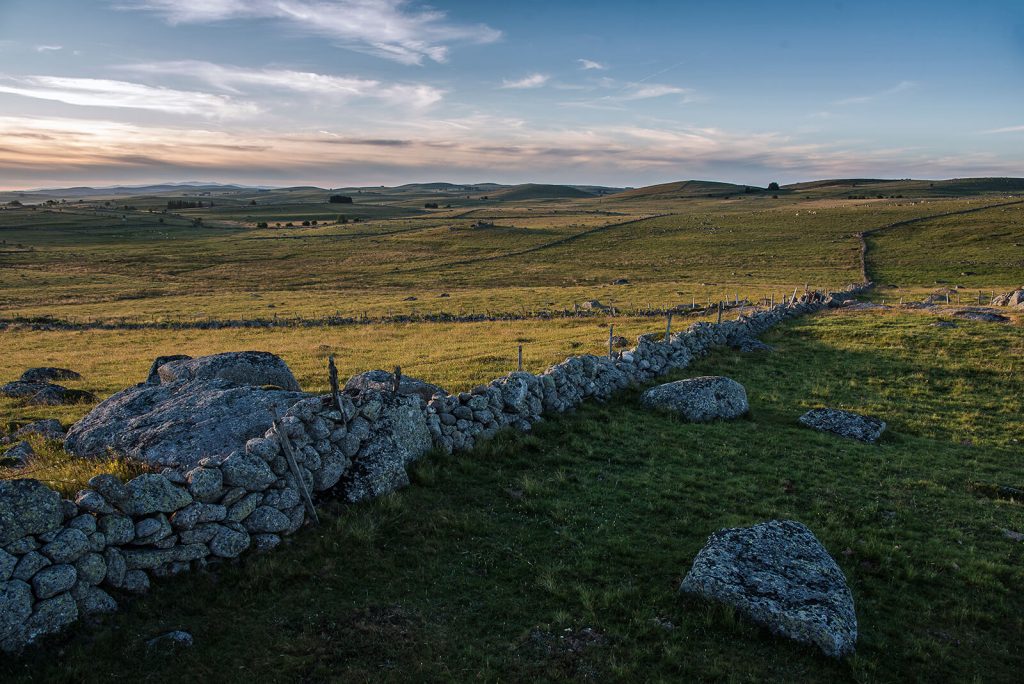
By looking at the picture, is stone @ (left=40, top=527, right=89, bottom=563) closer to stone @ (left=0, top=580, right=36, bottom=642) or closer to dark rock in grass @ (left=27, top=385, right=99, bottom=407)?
stone @ (left=0, top=580, right=36, bottom=642)

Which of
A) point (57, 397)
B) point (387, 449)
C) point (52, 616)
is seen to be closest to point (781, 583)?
point (387, 449)

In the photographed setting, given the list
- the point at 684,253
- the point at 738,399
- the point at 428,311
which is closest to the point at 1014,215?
the point at 684,253

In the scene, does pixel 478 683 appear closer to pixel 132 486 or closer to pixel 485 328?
pixel 132 486

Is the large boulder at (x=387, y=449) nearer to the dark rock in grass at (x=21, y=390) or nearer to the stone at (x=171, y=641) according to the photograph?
the stone at (x=171, y=641)

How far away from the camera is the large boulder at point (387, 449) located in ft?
41.5

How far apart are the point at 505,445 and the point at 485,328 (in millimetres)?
28335

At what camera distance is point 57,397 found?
22797mm

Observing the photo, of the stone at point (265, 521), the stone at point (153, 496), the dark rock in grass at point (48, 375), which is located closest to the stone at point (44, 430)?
the stone at point (153, 496)

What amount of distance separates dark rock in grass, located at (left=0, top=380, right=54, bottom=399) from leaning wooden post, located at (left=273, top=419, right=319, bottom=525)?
58.8ft

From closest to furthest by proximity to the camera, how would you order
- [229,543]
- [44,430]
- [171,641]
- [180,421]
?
1. [171,641]
2. [229,543]
3. [180,421]
4. [44,430]

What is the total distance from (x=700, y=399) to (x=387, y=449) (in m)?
11.5

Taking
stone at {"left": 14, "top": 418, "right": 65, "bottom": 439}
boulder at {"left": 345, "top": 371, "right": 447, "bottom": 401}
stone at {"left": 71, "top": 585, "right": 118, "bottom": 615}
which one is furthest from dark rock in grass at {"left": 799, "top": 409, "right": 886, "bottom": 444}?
stone at {"left": 14, "top": 418, "right": 65, "bottom": 439}

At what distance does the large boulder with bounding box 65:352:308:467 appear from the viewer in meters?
11.9

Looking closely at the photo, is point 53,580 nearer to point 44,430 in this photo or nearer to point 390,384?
point 390,384
